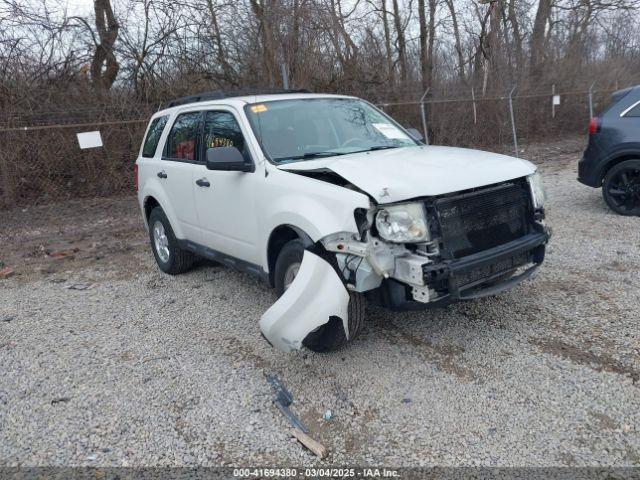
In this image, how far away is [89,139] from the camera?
33.2ft

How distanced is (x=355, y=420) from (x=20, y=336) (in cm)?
336

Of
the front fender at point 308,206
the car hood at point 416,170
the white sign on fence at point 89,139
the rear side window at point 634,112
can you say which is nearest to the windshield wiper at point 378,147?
the car hood at point 416,170

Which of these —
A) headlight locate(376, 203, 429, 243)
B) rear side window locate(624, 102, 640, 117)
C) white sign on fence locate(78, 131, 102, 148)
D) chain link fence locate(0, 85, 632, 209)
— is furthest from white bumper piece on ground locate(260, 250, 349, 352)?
chain link fence locate(0, 85, 632, 209)

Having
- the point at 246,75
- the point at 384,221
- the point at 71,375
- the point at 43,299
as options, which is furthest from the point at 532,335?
the point at 246,75

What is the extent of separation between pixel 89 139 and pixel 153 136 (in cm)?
457

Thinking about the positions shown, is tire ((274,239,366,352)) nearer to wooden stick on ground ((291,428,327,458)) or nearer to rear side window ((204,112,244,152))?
wooden stick on ground ((291,428,327,458))

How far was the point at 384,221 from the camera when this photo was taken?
339cm

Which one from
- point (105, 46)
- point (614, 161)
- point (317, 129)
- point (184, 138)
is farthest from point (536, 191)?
point (105, 46)

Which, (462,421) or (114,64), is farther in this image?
(114,64)

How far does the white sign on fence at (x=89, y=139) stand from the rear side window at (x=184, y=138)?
5.12 meters

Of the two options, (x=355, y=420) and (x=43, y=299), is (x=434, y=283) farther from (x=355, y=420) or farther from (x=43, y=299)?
(x=43, y=299)

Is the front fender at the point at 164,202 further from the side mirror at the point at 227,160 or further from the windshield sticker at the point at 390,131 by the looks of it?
the windshield sticker at the point at 390,131

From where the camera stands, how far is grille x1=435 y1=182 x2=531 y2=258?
11.5ft

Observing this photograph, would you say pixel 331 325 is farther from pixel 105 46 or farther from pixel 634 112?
pixel 105 46
